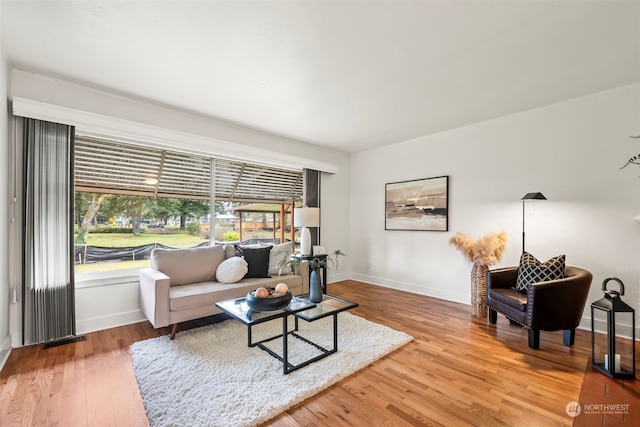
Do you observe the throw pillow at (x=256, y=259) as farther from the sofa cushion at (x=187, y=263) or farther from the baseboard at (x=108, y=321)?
the baseboard at (x=108, y=321)

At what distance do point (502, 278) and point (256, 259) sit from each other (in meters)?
2.95

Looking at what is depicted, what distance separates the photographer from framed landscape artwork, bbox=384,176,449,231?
4332 millimetres

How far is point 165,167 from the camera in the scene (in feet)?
12.3

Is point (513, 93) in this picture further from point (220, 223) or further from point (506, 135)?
point (220, 223)

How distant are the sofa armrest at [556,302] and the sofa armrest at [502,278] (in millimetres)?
→ 565

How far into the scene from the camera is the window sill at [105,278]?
3.02 meters

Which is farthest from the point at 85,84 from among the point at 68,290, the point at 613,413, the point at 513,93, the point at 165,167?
the point at 613,413

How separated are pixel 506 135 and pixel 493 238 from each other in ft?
4.58

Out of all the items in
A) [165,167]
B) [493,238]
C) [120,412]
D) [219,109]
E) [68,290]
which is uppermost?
[219,109]

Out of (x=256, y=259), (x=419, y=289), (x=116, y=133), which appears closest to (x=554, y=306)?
(x=419, y=289)

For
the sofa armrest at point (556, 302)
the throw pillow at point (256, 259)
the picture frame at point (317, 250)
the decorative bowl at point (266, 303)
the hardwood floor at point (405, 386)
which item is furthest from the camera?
the picture frame at point (317, 250)

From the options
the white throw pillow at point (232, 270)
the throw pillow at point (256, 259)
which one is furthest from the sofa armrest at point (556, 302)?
the white throw pillow at point (232, 270)

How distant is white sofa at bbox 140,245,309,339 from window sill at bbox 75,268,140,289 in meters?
0.22

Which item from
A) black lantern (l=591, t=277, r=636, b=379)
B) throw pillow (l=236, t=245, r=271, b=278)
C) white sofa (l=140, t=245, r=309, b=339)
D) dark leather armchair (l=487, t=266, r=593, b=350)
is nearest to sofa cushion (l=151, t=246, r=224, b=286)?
white sofa (l=140, t=245, r=309, b=339)
